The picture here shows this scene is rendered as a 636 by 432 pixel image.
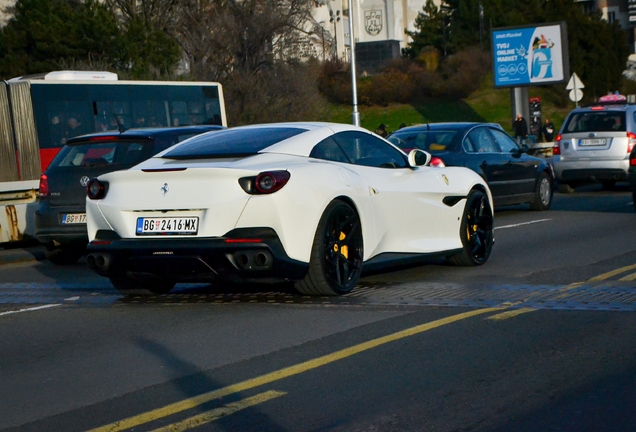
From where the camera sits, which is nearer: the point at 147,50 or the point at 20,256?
the point at 20,256

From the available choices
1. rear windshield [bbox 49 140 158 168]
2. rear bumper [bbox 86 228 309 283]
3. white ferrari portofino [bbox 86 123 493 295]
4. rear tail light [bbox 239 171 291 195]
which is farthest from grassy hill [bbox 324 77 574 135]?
rear tail light [bbox 239 171 291 195]

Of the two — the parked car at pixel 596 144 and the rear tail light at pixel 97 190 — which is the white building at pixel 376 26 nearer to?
the parked car at pixel 596 144

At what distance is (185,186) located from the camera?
8.34m

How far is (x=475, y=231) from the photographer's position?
35.6 ft

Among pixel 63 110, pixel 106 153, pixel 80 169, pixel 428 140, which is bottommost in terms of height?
pixel 428 140

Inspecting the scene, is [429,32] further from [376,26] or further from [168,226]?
[168,226]

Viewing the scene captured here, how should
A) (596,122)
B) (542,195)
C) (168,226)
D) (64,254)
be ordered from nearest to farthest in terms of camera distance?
1. (168,226)
2. (64,254)
3. (542,195)
4. (596,122)

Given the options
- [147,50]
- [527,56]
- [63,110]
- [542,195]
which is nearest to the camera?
[542,195]

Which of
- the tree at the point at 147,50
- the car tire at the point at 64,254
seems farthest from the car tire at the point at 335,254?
the tree at the point at 147,50

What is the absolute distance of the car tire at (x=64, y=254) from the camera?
13.5 meters

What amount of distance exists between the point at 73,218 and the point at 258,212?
16.9 ft

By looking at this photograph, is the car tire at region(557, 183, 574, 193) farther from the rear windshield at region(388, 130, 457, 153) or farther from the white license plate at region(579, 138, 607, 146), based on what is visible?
the rear windshield at region(388, 130, 457, 153)

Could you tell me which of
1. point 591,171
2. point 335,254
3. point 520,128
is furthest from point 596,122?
point 520,128

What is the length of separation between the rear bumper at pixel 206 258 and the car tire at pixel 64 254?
5031 mm
